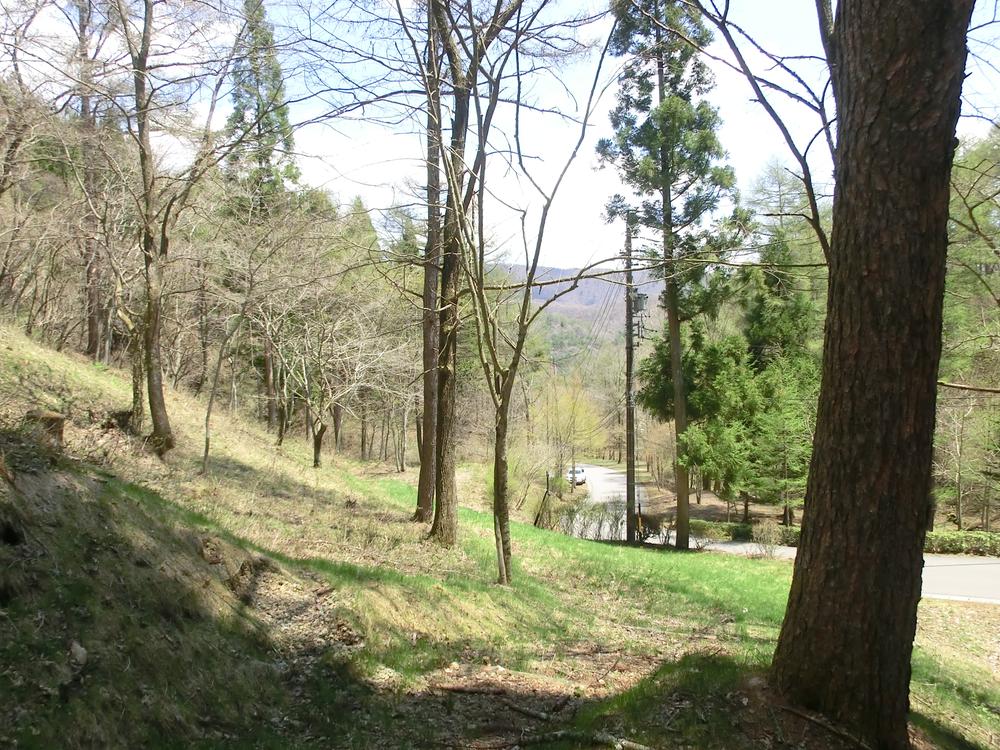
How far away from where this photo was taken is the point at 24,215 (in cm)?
1400

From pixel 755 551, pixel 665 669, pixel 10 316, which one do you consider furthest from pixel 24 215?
pixel 755 551

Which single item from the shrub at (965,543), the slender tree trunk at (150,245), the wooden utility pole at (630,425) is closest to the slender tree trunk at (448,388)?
the slender tree trunk at (150,245)

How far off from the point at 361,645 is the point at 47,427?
360 centimetres

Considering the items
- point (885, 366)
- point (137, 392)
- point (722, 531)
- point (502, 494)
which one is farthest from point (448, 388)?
point (722, 531)

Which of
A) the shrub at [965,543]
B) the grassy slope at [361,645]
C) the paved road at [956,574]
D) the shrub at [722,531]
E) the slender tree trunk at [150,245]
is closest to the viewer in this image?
the grassy slope at [361,645]

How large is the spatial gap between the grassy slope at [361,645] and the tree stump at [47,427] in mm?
506

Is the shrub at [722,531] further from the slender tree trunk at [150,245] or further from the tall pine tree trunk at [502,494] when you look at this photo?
the slender tree trunk at [150,245]

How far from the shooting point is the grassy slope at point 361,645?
3311 mm

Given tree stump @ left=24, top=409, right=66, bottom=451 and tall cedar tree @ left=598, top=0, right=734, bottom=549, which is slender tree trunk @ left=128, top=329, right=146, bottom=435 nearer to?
tree stump @ left=24, top=409, right=66, bottom=451

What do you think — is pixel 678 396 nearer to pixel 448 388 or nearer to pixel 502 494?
pixel 448 388

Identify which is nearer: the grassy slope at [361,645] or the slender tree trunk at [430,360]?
the grassy slope at [361,645]

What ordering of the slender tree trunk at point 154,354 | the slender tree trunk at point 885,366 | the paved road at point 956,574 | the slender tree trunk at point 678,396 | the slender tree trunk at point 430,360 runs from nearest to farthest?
the slender tree trunk at point 885,366 → the slender tree trunk at point 154,354 → the slender tree trunk at point 430,360 → the paved road at point 956,574 → the slender tree trunk at point 678,396

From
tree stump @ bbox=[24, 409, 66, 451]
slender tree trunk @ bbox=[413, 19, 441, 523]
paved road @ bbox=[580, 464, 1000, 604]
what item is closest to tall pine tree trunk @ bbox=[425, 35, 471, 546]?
slender tree trunk @ bbox=[413, 19, 441, 523]

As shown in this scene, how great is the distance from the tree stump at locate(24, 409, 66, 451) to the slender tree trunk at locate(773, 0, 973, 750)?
5.81 metres
